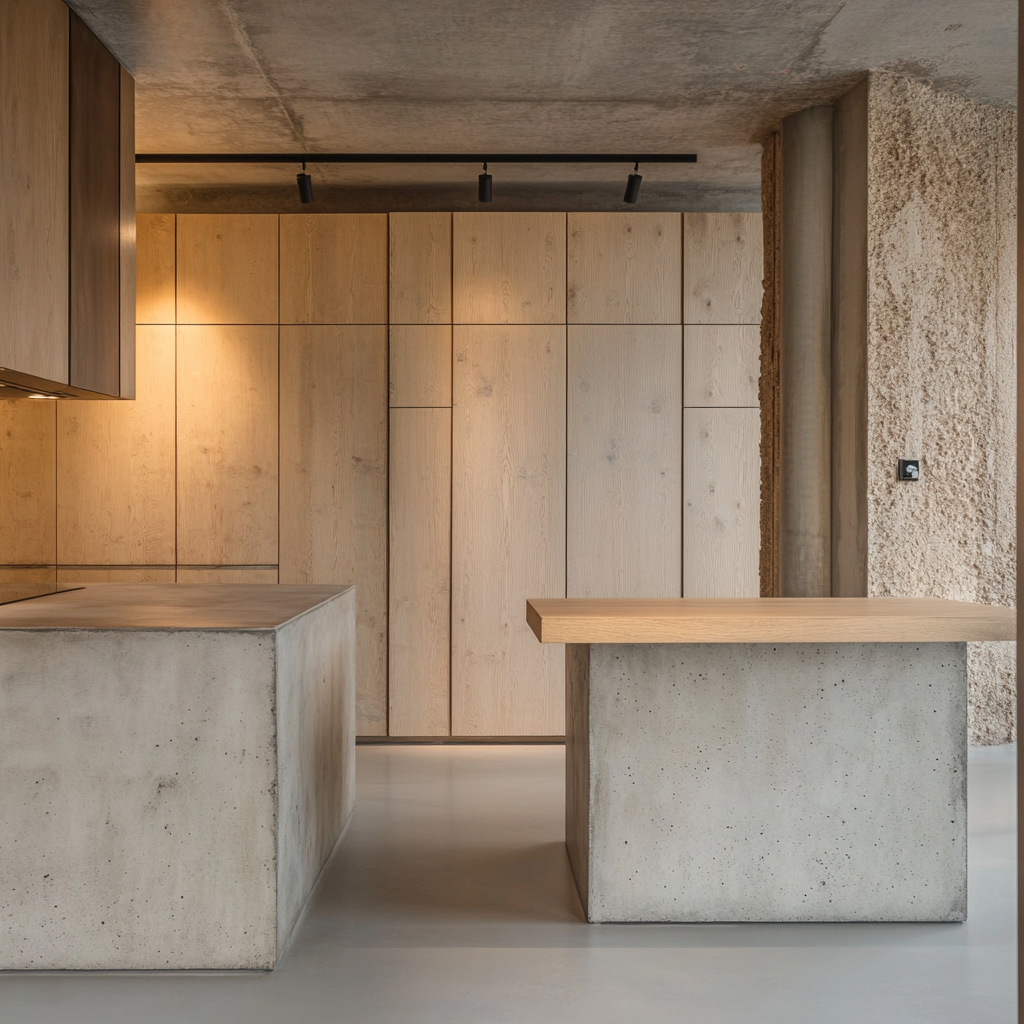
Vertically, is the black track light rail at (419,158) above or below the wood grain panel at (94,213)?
above

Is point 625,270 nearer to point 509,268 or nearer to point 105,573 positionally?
point 509,268

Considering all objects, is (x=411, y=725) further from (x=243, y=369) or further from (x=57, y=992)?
(x=57, y=992)

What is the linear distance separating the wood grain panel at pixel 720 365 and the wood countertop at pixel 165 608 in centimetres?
246

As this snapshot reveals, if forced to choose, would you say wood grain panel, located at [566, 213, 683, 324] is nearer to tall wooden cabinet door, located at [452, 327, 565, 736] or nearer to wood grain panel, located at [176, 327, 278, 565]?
tall wooden cabinet door, located at [452, 327, 565, 736]

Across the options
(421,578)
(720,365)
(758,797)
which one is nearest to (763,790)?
(758,797)

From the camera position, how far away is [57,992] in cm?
246

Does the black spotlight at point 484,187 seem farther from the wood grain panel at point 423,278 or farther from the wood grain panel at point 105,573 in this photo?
the wood grain panel at point 105,573

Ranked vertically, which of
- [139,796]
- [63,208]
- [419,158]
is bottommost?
[139,796]

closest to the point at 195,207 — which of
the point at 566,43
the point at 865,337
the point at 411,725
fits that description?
the point at 566,43

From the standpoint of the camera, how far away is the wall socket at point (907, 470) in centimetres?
430

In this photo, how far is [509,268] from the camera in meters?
5.42

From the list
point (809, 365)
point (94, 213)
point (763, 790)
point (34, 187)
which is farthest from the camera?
point (809, 365)

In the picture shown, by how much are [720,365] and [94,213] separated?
3224mm

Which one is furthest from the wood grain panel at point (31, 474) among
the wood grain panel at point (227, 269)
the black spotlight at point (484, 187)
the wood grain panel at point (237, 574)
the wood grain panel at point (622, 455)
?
the wood grain panel at point (622, 455)
